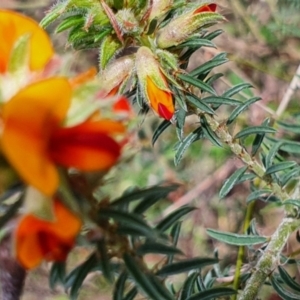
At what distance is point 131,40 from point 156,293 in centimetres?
50

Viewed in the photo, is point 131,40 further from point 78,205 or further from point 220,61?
point 78,205

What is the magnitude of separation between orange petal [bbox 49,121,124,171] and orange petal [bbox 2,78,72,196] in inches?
0.9

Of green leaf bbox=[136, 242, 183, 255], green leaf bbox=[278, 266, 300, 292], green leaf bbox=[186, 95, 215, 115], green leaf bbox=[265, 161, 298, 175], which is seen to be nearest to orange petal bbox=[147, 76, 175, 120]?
green leaf bbox=[186, 95, 215, 115]

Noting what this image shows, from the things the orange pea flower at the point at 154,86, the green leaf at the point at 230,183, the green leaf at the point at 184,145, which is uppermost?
the orange pea flower at the point at 154,86

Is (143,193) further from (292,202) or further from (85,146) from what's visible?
(292,202)

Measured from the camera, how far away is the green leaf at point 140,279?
2.68ft

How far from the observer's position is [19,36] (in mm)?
645

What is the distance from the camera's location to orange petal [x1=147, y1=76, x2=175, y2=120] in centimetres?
97

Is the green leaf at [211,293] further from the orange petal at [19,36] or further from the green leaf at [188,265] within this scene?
the orange petal at [19,36]

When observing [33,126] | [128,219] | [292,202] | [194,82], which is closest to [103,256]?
[128,219]

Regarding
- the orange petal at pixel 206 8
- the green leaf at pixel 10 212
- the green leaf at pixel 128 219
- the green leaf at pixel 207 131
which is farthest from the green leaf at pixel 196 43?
the green leaf at pixel 10 212

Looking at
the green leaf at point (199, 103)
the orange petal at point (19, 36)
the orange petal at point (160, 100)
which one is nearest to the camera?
the orange petal at point (19, 36)

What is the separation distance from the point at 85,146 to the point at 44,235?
114 millimetres

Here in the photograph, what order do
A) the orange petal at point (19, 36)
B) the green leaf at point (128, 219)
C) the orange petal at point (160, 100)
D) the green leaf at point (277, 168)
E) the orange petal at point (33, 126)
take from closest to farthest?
the orange petal at point (33, 126) → the orange petal at point (19, 36) → the green leaf at point (128, 219) → the orange petal at point (160, 100) → the green leaf at point (277, 168)
